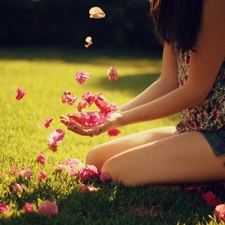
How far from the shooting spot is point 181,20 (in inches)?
95.1

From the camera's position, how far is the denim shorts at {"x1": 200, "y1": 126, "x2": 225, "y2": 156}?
2.51 m

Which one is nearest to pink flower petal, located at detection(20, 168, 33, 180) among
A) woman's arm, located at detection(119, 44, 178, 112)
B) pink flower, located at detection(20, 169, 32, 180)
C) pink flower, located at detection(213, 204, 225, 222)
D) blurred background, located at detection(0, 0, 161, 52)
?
pink flower, located at detection(20, 169, 32, 180)

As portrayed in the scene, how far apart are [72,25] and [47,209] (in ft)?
42.7

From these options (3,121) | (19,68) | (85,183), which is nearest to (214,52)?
(85,183)

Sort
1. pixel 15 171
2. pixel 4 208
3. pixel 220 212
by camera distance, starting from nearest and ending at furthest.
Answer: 1. pixel 4 208
2. pixel 220 212
3. pixel 15 171

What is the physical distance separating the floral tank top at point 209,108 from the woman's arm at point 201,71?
9cm

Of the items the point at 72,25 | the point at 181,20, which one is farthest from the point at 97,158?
the point at 72,25

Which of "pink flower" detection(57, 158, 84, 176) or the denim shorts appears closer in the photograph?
the denim shorts

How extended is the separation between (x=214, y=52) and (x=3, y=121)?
93.5 inches

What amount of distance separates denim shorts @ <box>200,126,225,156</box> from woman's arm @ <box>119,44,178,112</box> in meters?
0.48

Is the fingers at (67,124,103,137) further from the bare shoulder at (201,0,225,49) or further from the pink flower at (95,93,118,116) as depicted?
the bare shoulder at (201,0,225,49)

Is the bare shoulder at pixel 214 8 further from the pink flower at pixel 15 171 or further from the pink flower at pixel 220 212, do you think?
the pink flower at pixel 15 171

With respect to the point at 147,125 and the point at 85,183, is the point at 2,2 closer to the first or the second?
the point at 147,125

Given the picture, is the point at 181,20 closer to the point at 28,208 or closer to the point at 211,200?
the point at 211,200
